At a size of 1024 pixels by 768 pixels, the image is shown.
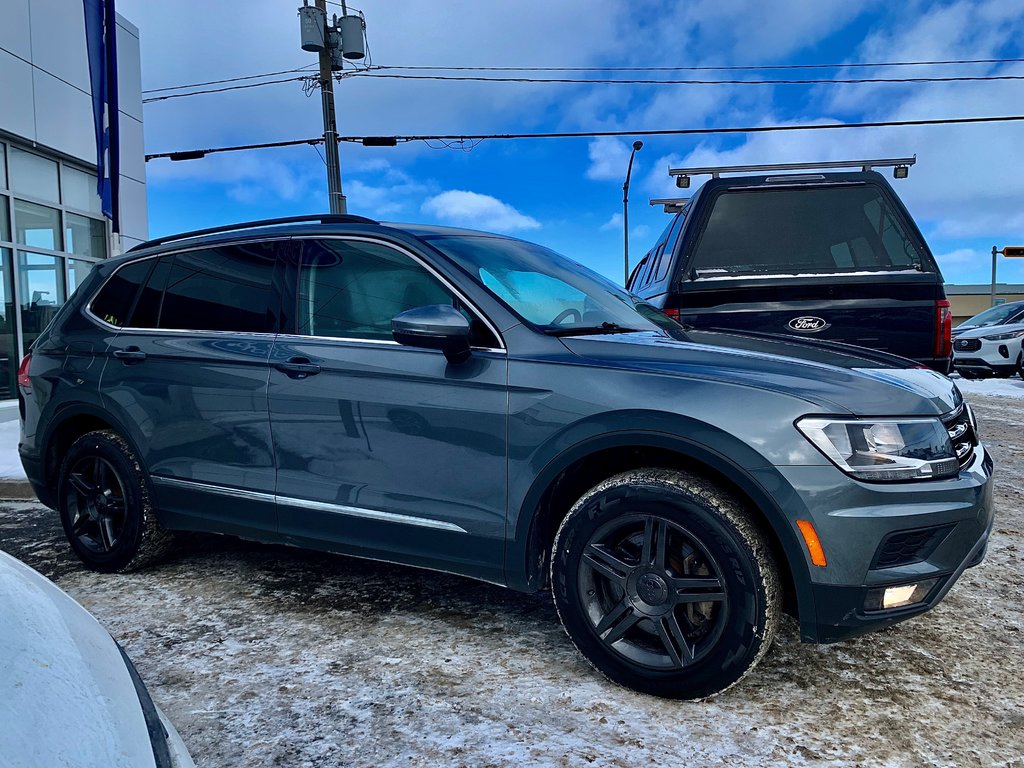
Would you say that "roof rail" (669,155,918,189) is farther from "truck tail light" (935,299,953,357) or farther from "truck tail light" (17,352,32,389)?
"truck tail light" (17,352,32,389)

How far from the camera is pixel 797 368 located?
7.97 ft

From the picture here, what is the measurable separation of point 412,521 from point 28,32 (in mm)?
11778

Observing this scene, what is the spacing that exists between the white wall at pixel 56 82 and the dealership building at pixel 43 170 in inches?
0.6

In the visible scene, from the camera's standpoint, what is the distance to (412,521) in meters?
2.86

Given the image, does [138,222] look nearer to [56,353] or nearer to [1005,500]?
[56,353]

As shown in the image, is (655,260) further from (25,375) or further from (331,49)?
(331,49)

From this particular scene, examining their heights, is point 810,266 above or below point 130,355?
above

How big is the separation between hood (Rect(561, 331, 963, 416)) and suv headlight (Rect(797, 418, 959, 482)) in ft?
0.14

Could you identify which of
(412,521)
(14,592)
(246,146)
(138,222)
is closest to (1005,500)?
(412,521)

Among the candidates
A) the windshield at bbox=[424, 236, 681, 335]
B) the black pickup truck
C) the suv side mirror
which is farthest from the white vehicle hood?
the suv side mirror

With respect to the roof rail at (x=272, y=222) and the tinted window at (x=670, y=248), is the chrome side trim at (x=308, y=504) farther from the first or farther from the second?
the tinted window at (x=670, y=248)

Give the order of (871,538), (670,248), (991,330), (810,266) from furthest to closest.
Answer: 1. (991,330)
2. (670,248)
3. (810,266)
4. (871,538)

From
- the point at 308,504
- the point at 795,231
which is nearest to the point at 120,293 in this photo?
the point at 308,504

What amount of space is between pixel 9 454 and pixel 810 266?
7.59 metres
